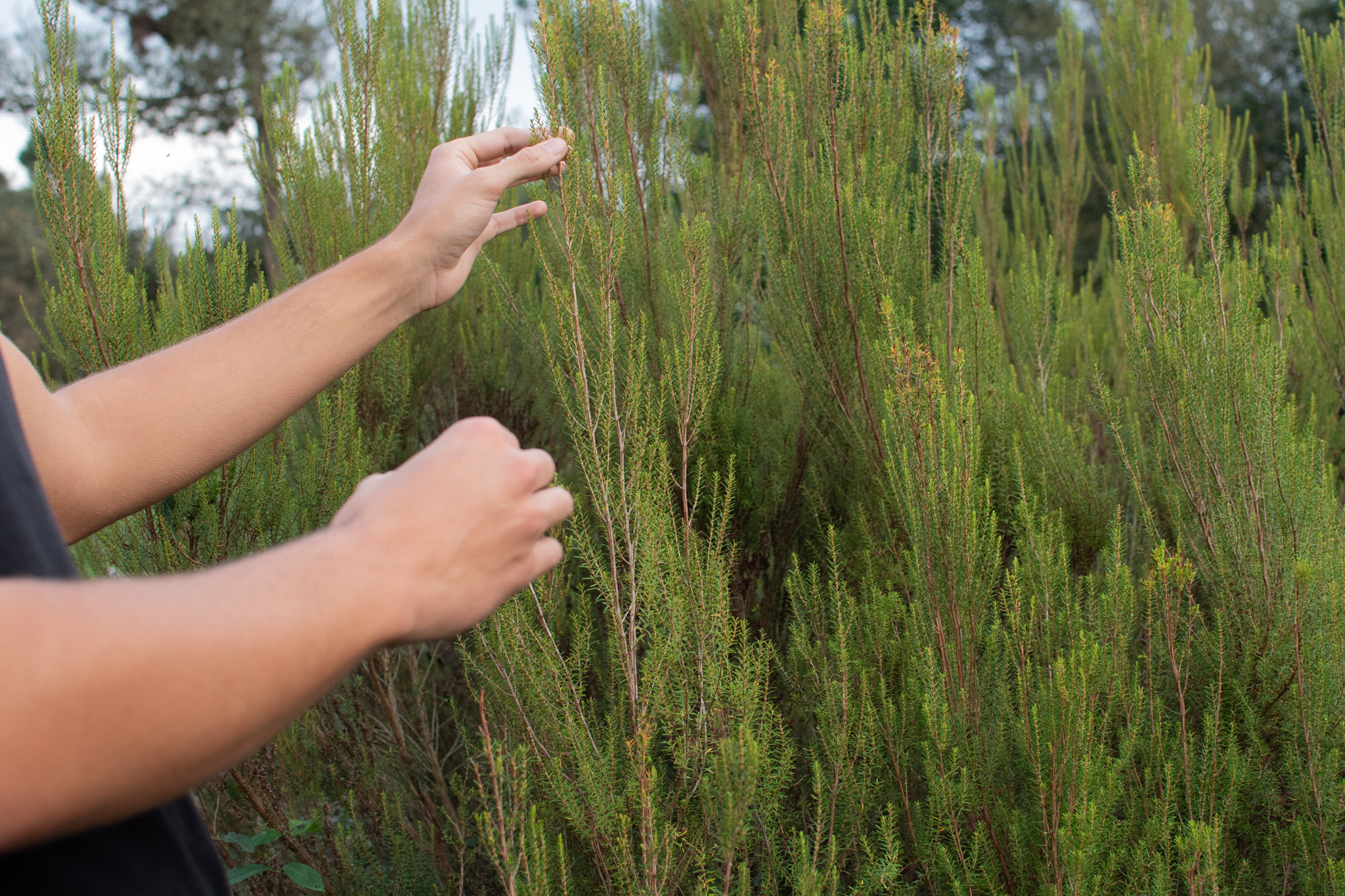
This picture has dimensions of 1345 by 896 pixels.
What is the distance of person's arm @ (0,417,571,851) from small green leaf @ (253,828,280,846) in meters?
1.63

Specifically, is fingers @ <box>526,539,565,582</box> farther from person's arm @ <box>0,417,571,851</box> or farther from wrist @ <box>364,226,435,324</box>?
wrist @ <box>364,226,435,324</box>

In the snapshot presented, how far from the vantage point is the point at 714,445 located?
2.18m

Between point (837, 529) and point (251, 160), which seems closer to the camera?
point (837, 529)

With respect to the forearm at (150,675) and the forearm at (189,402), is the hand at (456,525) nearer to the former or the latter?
the forearm at (150,675)

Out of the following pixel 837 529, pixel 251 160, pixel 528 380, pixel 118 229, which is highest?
pixel 251 160

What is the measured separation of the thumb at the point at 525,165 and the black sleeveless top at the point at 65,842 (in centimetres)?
84

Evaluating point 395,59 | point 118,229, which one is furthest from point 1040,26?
point 118,229

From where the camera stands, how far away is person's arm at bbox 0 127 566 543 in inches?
43.9

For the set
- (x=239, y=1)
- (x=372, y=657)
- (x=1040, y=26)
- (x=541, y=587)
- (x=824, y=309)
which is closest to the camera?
(x=541, y=587)

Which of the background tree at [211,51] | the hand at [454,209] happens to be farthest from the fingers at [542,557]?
the background tree at [211,51]

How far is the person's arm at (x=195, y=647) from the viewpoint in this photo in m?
0.55

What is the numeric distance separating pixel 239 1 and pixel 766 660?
18261 millimetres

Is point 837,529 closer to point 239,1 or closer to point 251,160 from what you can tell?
point 251,160

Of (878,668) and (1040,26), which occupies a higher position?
(1040,26)
